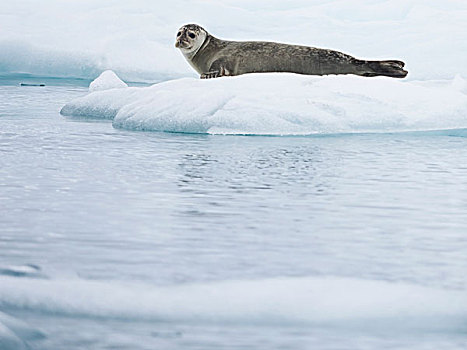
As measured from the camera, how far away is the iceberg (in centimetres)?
483

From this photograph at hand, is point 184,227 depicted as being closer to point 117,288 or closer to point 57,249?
point 57,249

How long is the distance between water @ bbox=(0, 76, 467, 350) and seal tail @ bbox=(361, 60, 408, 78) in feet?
8.06

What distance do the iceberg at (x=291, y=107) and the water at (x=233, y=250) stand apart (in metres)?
1.09

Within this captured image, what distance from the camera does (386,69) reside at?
607 cm

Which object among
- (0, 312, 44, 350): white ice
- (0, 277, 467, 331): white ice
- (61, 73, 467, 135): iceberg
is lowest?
(0, 312, 44, 350): white ice

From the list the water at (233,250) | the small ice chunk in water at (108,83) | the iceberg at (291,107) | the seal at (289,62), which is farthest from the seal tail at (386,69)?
the water at (233,250)

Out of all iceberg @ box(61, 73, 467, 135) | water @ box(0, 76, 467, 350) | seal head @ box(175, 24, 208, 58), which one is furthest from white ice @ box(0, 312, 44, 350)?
seal head @ box(175, 24, 208, 58)

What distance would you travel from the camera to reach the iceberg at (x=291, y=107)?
4.83 m

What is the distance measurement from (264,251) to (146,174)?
1.26 m

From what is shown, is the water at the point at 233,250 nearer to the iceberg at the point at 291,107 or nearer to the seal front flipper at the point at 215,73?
the iceberg at the point at 291,107

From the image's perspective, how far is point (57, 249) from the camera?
6.32ft

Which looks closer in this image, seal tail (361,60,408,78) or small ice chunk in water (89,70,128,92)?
seal tail (361,60,408,78)

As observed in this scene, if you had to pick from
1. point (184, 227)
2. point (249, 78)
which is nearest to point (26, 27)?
point (249, 78)

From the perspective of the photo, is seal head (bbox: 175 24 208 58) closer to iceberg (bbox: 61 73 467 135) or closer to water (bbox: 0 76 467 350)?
iceberg (bbox: 61 73 467 135)
